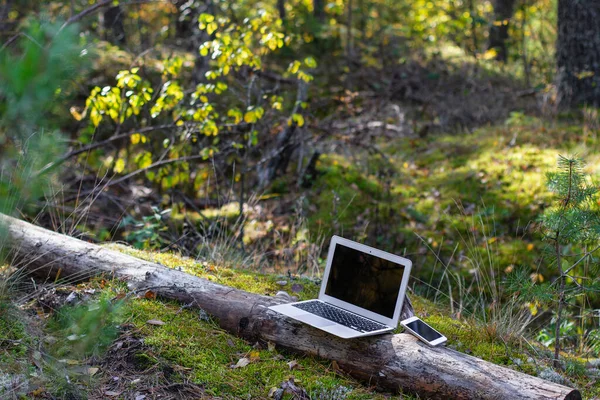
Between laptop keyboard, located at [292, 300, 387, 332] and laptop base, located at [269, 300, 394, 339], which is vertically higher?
laptop base, located at [269, 300, 394, 339]

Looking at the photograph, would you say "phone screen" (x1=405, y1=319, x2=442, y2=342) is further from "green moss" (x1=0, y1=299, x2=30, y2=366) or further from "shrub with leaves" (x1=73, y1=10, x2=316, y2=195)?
"shrub with leaves" (x1=73, y1=10, x2=316, y2=195)

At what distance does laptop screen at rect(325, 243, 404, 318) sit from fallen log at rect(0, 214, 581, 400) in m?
0.26

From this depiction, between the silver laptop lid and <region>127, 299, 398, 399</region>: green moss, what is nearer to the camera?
<region>127, 299, 398, 399</region>: green moss

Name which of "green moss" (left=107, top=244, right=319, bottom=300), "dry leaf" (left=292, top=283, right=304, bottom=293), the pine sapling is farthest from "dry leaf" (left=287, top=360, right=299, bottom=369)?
the pine sapling

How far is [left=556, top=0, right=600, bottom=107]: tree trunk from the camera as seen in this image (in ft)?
30.6

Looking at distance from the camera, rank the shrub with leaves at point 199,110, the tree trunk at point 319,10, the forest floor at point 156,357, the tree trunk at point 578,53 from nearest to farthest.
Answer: the forest floor at point 156,357 → the shrub with leaves at point 199,110 → the tree trunk at point 578,53 → the tree trunk at point 319,10

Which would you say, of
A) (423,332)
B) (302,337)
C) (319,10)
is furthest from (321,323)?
(319,10)

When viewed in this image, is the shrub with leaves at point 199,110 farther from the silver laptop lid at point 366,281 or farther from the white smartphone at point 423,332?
the white smartphone at point 423,332

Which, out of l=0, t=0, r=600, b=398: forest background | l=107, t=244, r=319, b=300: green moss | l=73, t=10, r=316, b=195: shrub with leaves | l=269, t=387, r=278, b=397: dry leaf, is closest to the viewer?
l=269, t=387, r=278, b=397: dry leaf

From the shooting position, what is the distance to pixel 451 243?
281 inches

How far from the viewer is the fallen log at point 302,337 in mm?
3318

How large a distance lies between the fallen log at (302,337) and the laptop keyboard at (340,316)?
0.09 meters

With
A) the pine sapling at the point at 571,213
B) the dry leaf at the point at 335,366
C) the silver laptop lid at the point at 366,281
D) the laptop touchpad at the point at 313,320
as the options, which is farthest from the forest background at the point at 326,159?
the silver laptop lid at the point at 366,281

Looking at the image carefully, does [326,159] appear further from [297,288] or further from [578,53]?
[578,53]
